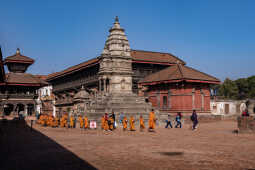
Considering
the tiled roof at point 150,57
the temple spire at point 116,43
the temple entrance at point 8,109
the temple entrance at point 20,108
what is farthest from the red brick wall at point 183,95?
the temple entrance at point 8,109

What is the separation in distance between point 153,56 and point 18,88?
70.7 ft

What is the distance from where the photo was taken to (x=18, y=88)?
44.6 meters

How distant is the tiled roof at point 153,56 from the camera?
39.6 metres

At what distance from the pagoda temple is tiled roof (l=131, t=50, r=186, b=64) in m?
15.7

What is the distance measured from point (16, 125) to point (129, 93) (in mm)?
11746

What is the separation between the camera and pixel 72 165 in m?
7.86

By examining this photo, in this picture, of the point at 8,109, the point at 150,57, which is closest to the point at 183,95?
the point at 150,57

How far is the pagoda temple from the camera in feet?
141

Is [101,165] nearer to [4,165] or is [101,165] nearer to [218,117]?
[4,165]

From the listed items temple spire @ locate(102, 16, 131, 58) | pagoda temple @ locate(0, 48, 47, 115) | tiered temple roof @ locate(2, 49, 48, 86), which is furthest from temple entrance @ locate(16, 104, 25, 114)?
temple spire @ locate(102, 16, 131, 58)

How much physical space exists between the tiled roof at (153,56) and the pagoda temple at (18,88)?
1575 centimetres

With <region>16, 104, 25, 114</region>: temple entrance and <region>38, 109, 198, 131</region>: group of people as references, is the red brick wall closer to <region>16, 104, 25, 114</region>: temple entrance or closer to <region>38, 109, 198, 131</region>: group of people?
<region>38, 109, 198, 131</region>: group of people

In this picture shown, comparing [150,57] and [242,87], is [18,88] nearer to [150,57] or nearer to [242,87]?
[150,57]

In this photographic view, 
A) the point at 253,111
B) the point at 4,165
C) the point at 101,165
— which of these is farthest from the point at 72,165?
the point at 253,111
